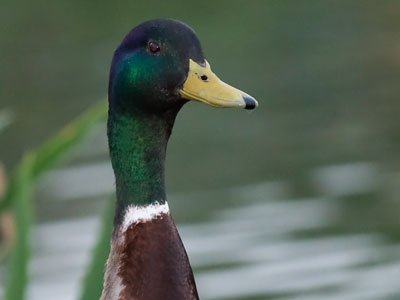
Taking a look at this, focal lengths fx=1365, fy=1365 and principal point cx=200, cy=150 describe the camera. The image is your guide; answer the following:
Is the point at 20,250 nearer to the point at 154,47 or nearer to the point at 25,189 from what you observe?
the point at 25,189

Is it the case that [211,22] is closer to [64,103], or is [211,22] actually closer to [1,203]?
[64,103]

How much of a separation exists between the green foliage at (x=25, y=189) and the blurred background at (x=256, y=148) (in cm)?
207

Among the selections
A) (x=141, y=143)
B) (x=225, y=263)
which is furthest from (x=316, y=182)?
(x=141, y=143)

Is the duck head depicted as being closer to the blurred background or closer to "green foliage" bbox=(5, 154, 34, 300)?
"green foliage" bbox=(5, 154, 34, 300)

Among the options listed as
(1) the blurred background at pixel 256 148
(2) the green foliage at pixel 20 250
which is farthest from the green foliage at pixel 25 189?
(1) the blurred background at pixel 256 148

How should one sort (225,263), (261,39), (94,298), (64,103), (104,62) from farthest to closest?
(261,39) < (104,62) < (64,103) < (225,263) < (94,298)

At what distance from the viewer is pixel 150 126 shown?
115 inches

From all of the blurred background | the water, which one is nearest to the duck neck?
Result: the blurred background

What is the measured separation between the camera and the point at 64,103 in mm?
10250

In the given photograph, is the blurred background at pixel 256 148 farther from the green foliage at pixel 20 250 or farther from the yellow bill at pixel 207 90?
the yellow bill at pixel 207 90

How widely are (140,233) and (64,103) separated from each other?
294 inches

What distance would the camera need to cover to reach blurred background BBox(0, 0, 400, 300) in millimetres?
7039

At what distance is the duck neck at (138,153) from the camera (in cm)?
290

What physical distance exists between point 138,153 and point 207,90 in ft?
0.66
